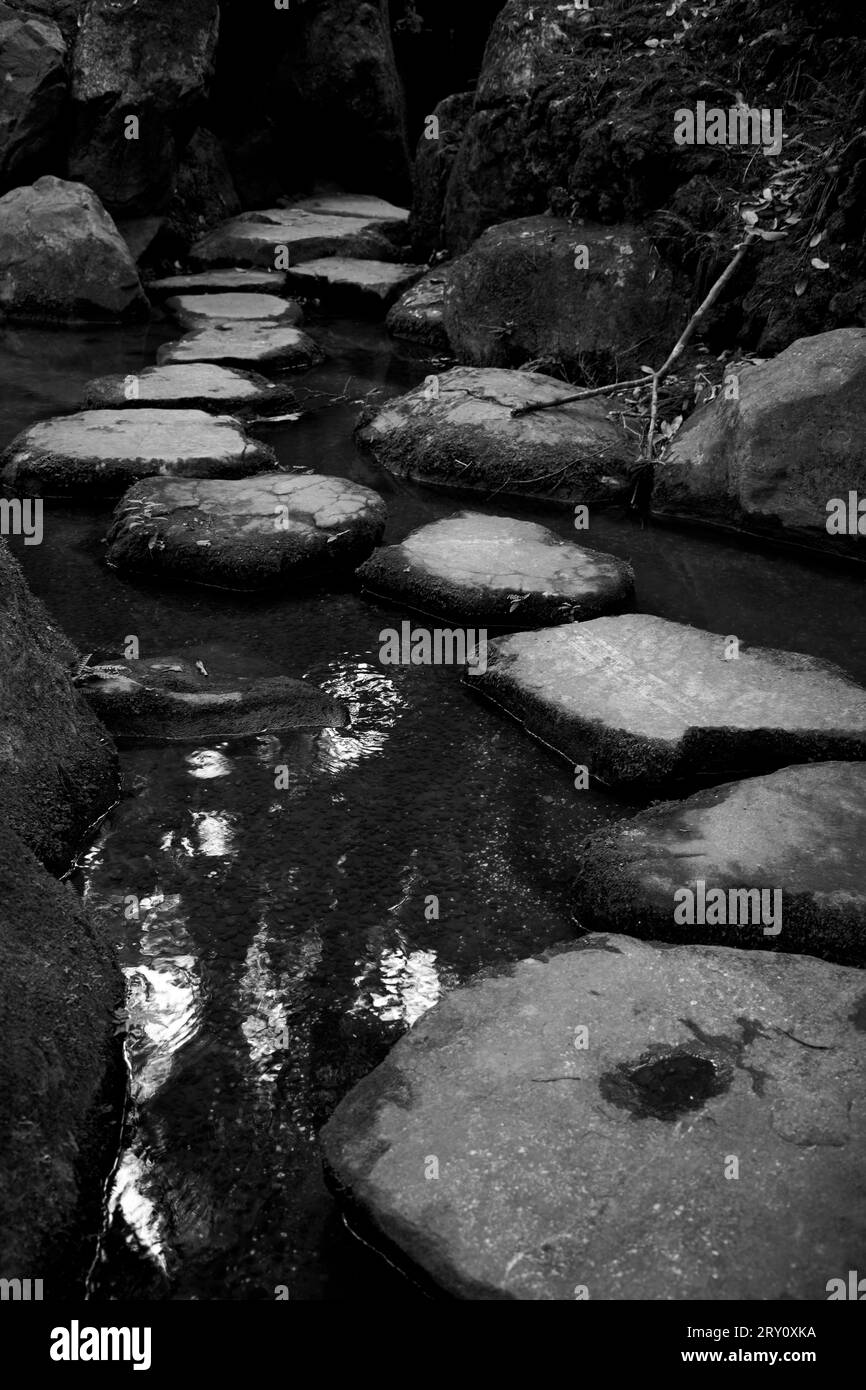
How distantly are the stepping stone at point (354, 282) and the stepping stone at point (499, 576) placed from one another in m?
4.84

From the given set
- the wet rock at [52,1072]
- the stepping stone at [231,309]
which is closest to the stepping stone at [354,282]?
the stepping stone at [231,309]

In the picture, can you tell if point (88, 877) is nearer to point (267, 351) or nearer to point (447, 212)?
point (267, 351)

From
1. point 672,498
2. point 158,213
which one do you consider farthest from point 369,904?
point 158,213

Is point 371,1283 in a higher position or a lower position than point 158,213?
lower

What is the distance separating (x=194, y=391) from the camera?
584 centimetres

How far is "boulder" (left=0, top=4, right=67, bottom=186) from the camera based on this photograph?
8125 millimetres

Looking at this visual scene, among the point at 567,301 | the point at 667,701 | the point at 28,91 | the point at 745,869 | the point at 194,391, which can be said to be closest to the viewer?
the point at 745,869

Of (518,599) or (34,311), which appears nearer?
(518,599)

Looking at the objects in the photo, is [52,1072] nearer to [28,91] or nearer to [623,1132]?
[623,1132]

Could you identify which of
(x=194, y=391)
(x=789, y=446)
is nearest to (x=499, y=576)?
(x=789, y=446)

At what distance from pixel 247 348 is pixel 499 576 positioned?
11.7ft

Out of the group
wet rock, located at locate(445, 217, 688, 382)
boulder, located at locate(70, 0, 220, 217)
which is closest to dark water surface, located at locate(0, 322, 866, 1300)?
wet rock, located at locate(445, 217, 688, 382)

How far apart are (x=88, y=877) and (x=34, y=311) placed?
246 inches

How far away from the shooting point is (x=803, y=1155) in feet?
5.64
